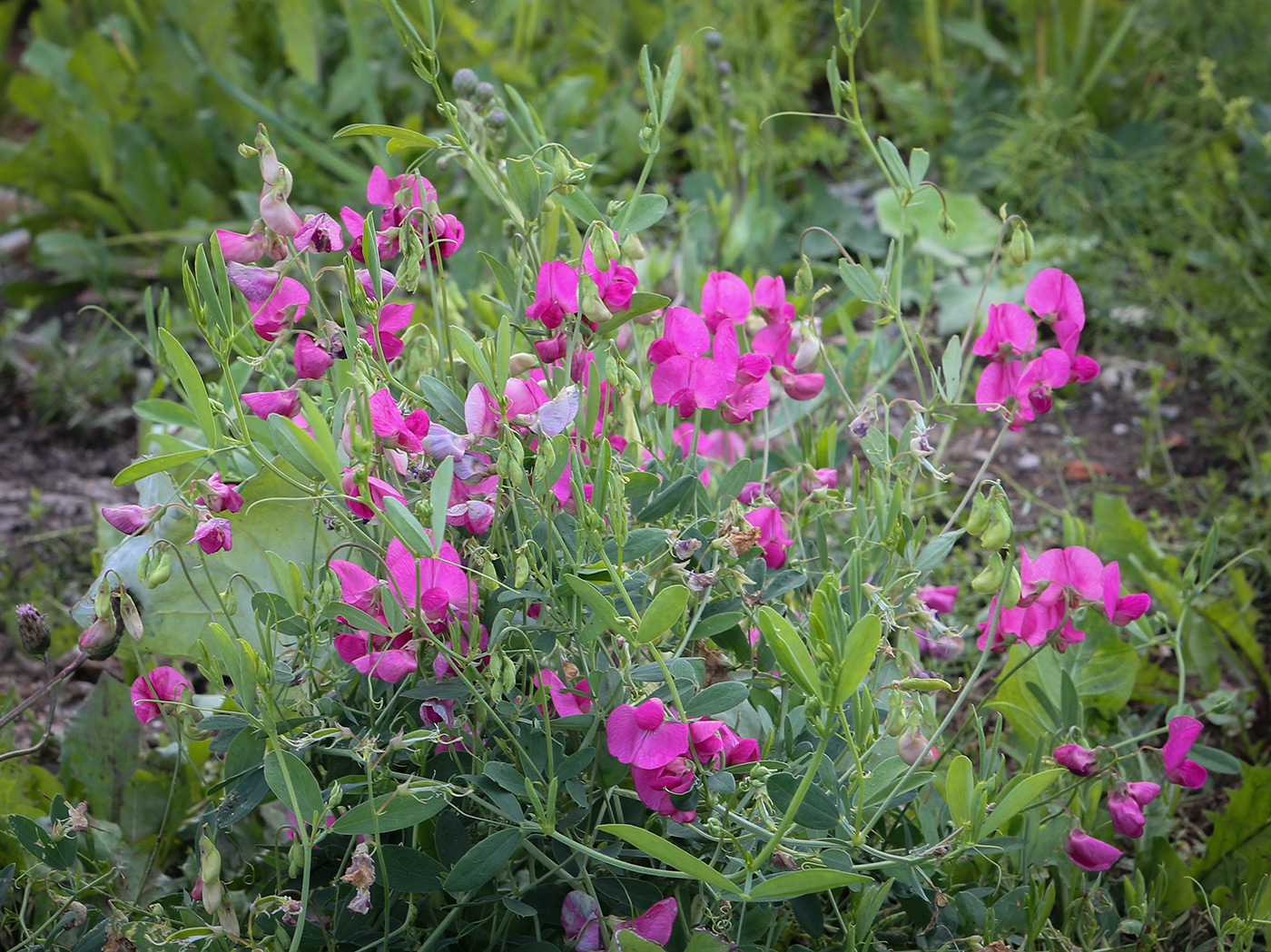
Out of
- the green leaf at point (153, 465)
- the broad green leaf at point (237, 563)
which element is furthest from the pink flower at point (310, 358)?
the broad green leaf at point (237, 563)

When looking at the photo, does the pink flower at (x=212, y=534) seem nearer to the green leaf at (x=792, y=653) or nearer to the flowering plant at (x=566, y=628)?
the flowering plant at (x=566, y=628)

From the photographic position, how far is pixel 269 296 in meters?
0.86

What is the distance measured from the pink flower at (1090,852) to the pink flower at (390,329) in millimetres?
769

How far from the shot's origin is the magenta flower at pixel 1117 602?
0.97 metres

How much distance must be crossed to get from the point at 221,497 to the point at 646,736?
0.40 meters

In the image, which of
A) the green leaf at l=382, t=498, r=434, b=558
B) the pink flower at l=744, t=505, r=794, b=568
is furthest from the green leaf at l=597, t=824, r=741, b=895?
the pink flower at l=744, t=505, r=794, b=568

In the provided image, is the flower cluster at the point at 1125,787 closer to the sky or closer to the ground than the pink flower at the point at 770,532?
closer to the ground

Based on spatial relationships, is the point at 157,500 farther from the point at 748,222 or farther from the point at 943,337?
the point at 943,337

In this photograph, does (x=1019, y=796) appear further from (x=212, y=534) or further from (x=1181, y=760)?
(x=212, y=534)

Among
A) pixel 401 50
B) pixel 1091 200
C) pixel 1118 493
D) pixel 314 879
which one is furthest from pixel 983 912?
pixel 401 50

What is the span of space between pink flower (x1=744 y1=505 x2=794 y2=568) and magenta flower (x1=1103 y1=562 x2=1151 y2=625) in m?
0.29

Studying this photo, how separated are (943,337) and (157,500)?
5.42 feet

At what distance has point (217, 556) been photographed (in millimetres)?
1204

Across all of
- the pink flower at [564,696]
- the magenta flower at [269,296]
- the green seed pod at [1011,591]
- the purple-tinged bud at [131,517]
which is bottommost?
the pink flower at [564,696]
